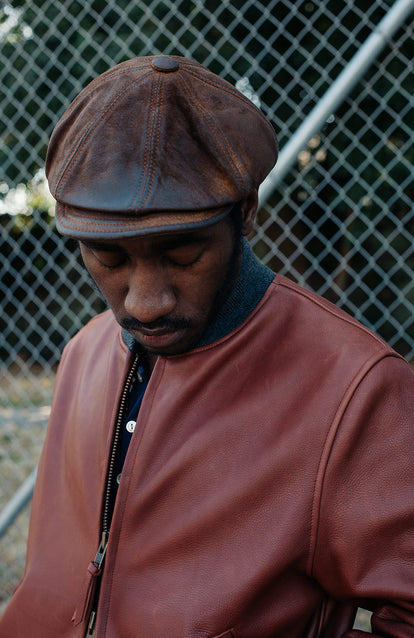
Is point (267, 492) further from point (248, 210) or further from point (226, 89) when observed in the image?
point (226, 89)

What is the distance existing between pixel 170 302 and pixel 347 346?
0.35 metres

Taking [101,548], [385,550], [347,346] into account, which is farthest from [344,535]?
[101,548]

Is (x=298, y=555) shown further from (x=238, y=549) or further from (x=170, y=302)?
(x=170, y=302)

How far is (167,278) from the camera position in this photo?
1.02m

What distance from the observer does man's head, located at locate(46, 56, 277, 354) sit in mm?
936

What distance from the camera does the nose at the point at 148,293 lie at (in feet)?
3.27

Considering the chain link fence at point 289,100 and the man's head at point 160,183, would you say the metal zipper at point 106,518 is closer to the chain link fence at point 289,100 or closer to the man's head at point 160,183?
the man's head at point 160,183

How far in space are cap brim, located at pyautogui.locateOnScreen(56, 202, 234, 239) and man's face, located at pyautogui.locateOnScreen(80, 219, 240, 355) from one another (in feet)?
0.08

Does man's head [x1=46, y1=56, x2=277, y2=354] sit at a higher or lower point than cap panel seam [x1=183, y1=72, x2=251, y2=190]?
lower

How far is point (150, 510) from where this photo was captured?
118 cm

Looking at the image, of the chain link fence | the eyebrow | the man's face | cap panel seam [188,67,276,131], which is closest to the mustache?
the man's face

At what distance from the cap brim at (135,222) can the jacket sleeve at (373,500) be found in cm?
41

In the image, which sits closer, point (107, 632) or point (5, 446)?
point (107, 632)

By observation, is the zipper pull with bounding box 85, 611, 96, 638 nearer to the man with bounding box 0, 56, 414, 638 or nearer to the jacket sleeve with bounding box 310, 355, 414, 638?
the man with bounding box 0, 56, 414, 638
